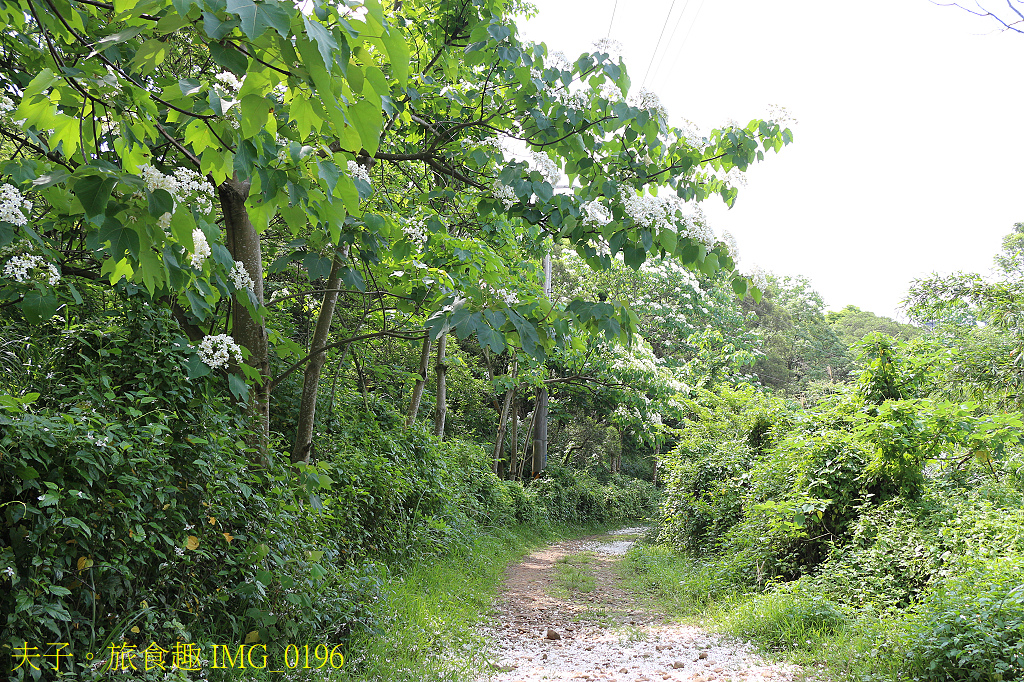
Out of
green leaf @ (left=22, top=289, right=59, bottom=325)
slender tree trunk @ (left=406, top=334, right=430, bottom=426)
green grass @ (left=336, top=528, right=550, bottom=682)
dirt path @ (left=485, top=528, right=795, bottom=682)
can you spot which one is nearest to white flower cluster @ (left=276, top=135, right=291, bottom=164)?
green leaf @ (left=22, top=289, right=59, bottom=325)

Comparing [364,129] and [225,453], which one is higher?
[364,129]

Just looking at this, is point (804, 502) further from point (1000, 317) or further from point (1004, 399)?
point (1000, 317)

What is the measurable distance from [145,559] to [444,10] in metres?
4.08

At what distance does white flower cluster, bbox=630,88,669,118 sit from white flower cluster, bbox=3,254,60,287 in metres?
3.08

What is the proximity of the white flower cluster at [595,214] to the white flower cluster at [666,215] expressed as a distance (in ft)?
0.58

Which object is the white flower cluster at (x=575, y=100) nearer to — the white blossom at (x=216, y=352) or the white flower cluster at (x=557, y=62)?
the white flower cluster at (x=557, y=62)

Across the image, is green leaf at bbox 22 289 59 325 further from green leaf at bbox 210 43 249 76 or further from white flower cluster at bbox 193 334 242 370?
green leaf at bbox 210 43 249 76

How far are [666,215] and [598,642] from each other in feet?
12.5

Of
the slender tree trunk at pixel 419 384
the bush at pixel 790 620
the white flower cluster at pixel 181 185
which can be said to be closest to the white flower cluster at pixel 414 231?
the white flower cluster at pixel 181 185

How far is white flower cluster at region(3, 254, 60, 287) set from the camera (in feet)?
8.17

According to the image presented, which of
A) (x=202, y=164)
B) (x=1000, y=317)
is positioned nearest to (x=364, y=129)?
(x=202, y=164)

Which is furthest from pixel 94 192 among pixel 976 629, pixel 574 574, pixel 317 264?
pixel 574 574

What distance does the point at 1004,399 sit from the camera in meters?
8.85

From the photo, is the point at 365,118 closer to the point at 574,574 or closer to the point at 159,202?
the point at 159,202
